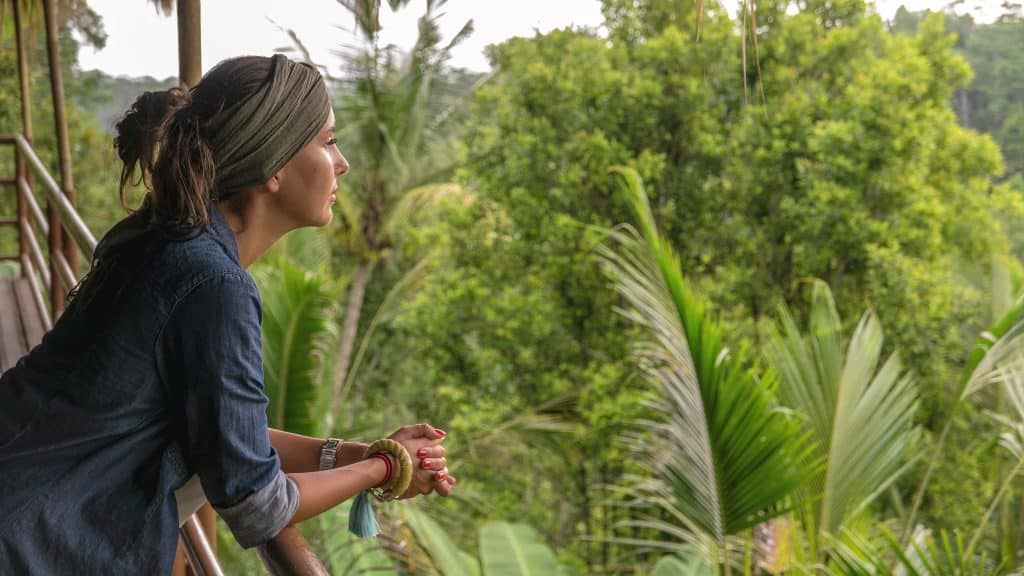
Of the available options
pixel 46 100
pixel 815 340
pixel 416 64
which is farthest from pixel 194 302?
pixel 46 100

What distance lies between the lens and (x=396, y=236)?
1263cm

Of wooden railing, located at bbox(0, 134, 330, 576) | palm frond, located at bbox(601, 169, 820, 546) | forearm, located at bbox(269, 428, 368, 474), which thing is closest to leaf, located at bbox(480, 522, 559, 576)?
palm frond, located at bbox(601, 169, 820, 546)

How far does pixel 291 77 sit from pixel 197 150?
0.12 metres

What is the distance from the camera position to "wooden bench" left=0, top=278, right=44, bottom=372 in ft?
11.3

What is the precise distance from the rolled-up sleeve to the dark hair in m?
0.10

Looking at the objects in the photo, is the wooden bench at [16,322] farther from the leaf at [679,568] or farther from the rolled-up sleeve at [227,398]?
the leaf at [679,568]

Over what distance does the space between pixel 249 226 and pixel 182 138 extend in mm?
122

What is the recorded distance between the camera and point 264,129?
1.18m

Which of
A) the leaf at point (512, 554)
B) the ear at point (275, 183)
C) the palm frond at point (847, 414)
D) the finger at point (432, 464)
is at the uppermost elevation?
the ear at point (275, 183)

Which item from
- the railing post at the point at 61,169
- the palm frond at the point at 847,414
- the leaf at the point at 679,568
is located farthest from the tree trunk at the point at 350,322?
the railing post at the point at 61,169

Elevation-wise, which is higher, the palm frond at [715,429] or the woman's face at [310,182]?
the woman's face at [310,182]

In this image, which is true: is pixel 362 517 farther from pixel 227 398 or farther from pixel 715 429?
pixel 715 429

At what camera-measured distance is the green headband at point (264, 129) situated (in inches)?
45.9

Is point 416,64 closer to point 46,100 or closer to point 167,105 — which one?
point 46,100
